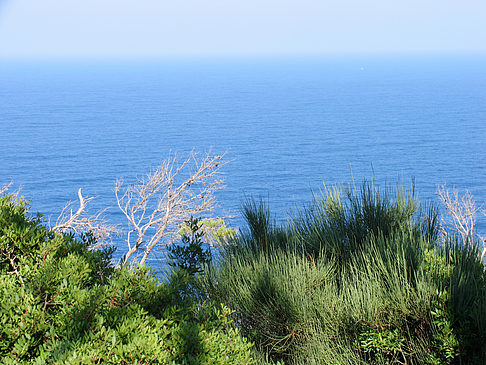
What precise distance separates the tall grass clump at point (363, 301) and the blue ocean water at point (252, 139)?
2375 centimetres

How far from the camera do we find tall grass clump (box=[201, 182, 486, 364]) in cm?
394

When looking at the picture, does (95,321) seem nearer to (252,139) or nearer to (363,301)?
(363,301)

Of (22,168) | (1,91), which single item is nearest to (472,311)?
(22,168)

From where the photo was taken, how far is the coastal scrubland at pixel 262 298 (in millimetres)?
2857

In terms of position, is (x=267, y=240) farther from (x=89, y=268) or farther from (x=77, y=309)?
(x=77, y=309)

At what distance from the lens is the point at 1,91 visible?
397ft

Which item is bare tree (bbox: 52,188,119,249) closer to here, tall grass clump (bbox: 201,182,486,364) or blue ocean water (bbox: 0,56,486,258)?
tall grass clump (bbox: 201,182,486,364)

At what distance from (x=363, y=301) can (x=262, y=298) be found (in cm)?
95

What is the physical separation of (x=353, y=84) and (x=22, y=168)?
112 meters

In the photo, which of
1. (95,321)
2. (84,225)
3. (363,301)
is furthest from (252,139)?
(95,321)

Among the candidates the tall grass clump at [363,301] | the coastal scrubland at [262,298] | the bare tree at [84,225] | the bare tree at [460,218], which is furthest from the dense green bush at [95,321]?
the bare tree at [84,225]

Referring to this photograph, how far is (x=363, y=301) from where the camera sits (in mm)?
4062

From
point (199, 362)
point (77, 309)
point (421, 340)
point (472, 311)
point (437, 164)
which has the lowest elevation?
point (437, 164)

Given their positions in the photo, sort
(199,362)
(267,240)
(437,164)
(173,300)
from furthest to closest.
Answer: (437,164)
(267,240)
(173,300)
(199,362)
